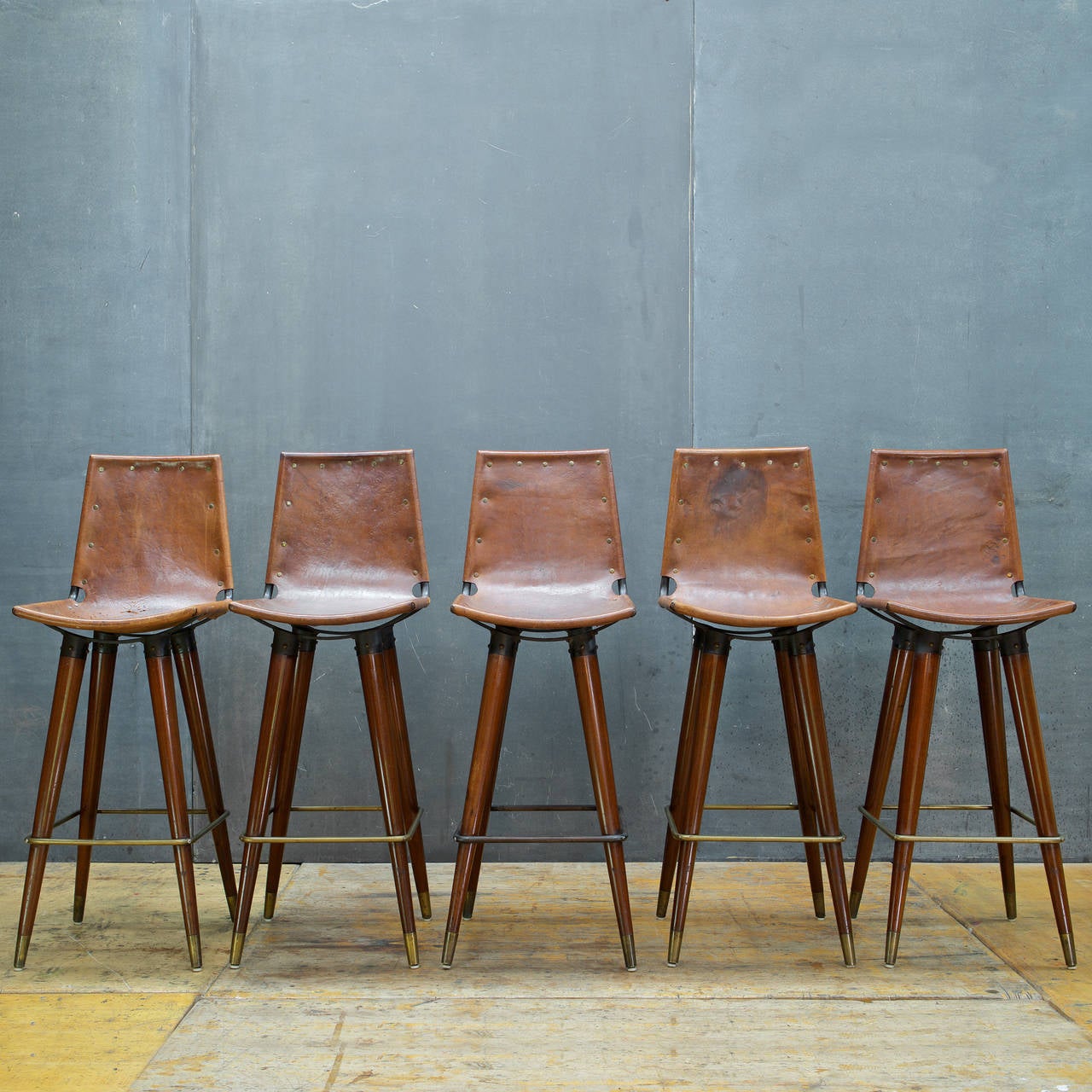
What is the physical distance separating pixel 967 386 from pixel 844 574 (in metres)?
0.71

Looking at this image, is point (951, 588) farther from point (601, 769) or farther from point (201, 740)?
point (201, 740)

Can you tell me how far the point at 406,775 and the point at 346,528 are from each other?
0.68m

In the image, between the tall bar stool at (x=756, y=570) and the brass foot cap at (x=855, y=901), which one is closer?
the tall bar stool at (x=756, y=570)

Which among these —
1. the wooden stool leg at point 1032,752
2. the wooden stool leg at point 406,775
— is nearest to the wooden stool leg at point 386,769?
the wooden stool leg at point 406,775

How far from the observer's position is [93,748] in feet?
9.12

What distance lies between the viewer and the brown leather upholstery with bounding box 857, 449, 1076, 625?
277 centimetres

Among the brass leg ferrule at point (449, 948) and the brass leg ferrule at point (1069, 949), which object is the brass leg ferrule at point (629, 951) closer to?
the brass leg ferrule at point (449, 948)

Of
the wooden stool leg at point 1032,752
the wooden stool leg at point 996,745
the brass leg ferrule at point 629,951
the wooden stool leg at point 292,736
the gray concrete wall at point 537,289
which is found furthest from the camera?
the gray concrete wall at point 537,289

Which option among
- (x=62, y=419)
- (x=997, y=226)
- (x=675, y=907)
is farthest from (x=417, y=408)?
(x=997, y=226)

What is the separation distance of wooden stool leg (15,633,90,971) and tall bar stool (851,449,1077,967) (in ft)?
6.40

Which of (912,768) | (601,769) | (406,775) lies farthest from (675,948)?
(406,775)

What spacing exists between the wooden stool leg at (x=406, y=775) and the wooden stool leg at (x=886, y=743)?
1131 mm

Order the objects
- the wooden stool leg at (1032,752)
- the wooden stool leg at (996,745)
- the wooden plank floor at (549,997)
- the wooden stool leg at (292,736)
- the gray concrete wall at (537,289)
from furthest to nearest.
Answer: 1. the gray concrete wall at (537,289)
2. the wooden stool leg at (996,745)
3. the wooden stool leg at (292,736)
4. the wooden stool leg at (1032,752)
5. the wooden plank floor at (549,997)

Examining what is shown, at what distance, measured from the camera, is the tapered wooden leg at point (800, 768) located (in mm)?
2715
